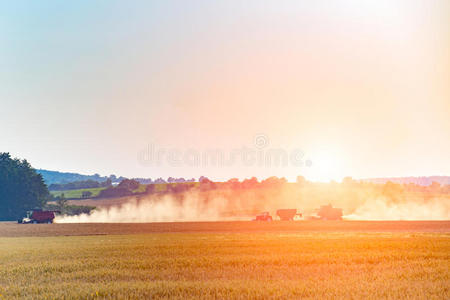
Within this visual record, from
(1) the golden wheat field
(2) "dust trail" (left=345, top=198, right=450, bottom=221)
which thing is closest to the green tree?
(2) "dust trail" (left=345, top=198, right=450, bottom=221)

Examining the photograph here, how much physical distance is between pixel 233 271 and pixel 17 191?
98904 millimetres

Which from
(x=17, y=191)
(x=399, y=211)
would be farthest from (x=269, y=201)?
(x=17, y=191)

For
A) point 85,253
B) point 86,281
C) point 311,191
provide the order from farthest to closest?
point 311,191 < point 85,253 < point 86,281


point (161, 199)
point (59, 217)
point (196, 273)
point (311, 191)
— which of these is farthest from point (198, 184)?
point (196, 273)

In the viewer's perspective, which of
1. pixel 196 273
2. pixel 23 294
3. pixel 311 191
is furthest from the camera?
pixel 311 191

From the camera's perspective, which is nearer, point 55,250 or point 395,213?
point 55,250

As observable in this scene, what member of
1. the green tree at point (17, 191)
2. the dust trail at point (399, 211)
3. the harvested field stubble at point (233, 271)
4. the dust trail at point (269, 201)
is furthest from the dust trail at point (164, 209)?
the harvested field stubble at point (233, 271)

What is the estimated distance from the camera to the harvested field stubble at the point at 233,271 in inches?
745

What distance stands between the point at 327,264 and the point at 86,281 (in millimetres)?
12563

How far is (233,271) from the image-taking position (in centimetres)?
2359

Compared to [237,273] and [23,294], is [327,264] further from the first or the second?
[23,294]

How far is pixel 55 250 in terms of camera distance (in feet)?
113

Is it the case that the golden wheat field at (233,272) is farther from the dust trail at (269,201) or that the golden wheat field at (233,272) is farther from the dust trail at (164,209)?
the dust trail at (269,201)

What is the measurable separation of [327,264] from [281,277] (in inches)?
181
